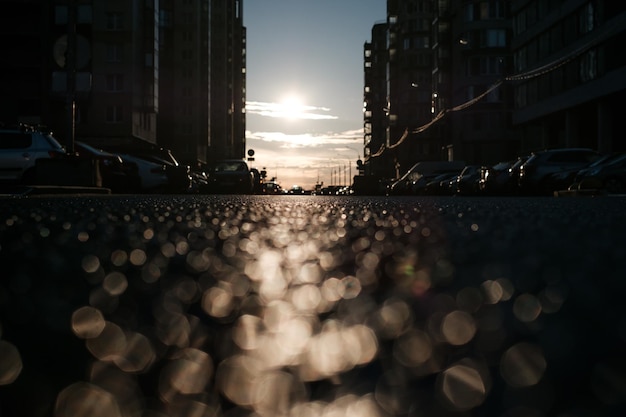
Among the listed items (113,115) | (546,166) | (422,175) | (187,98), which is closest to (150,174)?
(546,166)

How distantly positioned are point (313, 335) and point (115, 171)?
78.6 ft

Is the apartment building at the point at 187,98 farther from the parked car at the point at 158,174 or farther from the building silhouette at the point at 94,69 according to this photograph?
the parked car at the point at 158,174

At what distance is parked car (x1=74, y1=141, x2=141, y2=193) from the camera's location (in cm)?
2388

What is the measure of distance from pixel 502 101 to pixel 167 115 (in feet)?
178

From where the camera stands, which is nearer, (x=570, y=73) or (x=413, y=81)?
(x=570, y=73)

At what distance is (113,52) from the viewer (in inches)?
2980

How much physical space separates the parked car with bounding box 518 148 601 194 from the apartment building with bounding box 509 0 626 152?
1741 centimetres

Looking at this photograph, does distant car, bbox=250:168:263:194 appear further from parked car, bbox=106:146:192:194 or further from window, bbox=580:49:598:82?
window, bbox=580:49:598:82

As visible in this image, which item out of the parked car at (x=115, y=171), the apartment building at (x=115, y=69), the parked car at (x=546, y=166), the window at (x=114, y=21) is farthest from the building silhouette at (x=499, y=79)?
the window at (x=114, y=21)

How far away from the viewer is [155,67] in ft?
256

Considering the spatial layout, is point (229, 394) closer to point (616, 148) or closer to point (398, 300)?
point (398, 300)

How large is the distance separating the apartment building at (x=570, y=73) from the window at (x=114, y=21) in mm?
34883

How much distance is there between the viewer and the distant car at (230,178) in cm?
3837

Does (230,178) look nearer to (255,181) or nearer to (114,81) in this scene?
(255,181)
